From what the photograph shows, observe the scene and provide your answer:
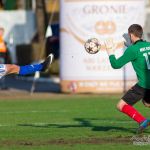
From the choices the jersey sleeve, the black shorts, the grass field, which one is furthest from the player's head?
the grass field

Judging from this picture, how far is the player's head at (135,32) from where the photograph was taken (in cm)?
→ 1366

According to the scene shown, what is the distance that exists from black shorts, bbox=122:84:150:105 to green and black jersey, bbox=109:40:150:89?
0.31 feet

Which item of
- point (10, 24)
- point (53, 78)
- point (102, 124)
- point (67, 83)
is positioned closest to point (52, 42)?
point (53, 78)

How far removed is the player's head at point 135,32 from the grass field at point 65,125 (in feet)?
5.56

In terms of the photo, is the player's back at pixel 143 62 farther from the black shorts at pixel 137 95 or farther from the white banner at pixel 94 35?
the white banner at pixel 94 35

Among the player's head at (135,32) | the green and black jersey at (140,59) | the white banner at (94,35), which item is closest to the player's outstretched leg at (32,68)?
the green and black jersey at (140,59)

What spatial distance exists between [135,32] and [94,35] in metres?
11.4

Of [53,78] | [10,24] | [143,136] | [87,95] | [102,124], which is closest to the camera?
[143,136]

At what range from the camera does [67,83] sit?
84.4 ft

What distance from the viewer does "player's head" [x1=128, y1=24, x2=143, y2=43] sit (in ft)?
44.8

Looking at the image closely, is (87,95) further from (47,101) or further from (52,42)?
(52,42)

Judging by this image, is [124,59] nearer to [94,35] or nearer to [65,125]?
[65,125]

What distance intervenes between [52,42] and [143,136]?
74.9 feet

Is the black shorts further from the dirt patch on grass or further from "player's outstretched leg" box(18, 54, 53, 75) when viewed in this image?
"player's outstretched leg" box(18, 54, 53, 75)
